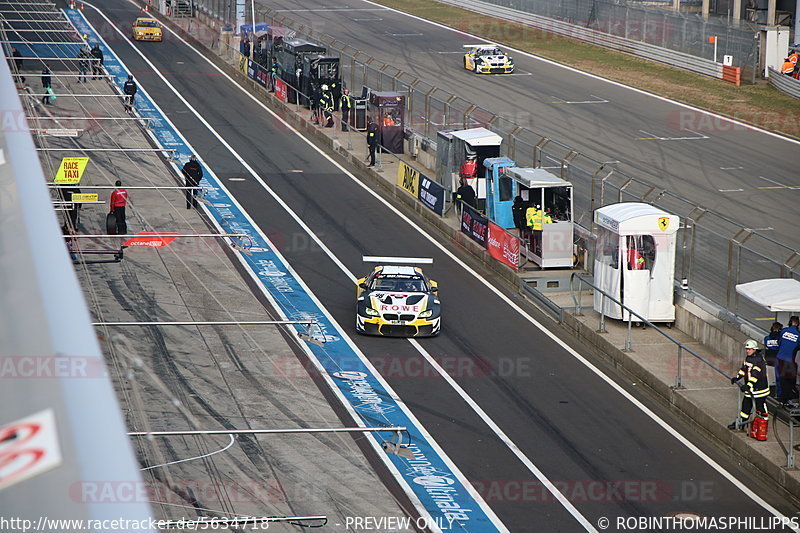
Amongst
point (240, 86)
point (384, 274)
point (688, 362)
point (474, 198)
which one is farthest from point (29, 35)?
point (688, 362)

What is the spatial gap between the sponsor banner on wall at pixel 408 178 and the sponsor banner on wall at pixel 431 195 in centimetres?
34

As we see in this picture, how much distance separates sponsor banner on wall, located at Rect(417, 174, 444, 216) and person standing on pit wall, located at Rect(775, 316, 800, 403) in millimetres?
15244

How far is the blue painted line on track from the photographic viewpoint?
1559cm

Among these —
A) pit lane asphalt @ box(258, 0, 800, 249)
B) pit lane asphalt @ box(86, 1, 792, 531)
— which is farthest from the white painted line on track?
pit lane asphalt @ box(86, 1, 792, 531)

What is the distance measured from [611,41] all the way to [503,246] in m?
39.8

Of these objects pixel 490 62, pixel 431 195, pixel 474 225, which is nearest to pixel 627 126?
pixel 490 62

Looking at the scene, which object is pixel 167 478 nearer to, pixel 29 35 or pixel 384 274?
pixel 384 274

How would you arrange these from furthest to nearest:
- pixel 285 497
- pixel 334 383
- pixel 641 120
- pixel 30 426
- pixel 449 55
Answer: pixel 449 55 → pixel 641 120 → pixel 334 383 → pixel 285 497 → pixel 30 426

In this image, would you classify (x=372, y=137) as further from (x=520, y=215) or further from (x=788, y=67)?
(x=788, y=67)

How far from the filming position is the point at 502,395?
20219 mm

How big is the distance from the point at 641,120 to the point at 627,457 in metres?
30.7

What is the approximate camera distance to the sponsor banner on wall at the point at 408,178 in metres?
34.3

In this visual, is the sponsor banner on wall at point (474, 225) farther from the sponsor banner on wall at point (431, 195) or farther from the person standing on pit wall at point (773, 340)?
the person standing on pit wall at point (773, 340)

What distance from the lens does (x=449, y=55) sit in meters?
62.1
